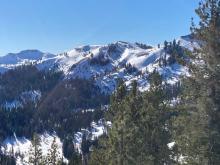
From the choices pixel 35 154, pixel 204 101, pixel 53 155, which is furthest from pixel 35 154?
pixel 204 101

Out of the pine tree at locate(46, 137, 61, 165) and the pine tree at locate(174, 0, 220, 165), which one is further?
the pine tree at locate(46, 137, 61, 165)

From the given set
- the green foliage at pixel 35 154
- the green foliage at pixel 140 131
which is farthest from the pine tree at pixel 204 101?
the green foliage at pixel 35 154

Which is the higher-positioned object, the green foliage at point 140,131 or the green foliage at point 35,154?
the green foliage at point 140,131

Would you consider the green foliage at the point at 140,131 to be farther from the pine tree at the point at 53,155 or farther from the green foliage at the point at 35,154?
the pine tree at the point at 53,155

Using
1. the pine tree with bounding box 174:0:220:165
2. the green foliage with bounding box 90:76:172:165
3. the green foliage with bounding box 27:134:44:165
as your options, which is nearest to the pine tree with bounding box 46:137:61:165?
the green foliage with bounding box 27:134:44:165

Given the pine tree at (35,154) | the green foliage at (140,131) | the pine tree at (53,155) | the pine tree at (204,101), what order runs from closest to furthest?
the pine tree at (204,101) → the green foliage at (140,131) → the pine tree at (35,154) → the pine tree at (53,155)

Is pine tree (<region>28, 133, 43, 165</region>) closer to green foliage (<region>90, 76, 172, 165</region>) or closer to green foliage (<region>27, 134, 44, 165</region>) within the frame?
green foliage (<region>27, 134, 44, 165</region>)

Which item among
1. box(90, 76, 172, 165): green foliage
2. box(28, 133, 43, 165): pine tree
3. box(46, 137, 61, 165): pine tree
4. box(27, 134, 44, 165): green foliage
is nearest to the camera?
box(90, 76, 172, 165): green foliage

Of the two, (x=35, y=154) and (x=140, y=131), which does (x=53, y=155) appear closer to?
(x=35, y=154)

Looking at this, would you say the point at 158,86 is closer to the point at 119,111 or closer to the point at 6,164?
the point at 119,111

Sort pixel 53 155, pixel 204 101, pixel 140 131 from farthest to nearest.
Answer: pixel 53 155, pixel 140 131, pixel 204 101

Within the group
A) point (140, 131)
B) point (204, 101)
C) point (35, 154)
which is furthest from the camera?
point (35, 154)

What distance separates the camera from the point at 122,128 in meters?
43.6

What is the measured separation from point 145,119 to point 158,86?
4.91m
